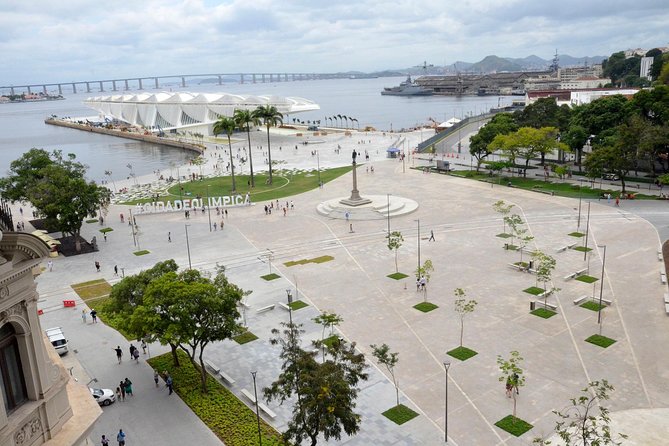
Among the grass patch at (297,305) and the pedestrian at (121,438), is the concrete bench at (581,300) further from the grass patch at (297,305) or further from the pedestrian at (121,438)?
the pedestrian at (121,438)

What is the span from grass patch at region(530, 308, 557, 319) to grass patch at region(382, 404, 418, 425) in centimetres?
1257

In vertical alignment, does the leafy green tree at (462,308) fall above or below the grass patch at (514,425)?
above

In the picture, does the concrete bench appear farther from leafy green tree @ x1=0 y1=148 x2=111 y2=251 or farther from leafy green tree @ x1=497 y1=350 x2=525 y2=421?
leafy green tree @ x1=0 y1=148 x2=111 y2=251

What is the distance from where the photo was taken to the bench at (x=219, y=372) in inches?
1083

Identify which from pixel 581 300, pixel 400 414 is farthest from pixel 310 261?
pixel 400 414

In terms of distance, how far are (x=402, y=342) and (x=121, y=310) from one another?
1491cm

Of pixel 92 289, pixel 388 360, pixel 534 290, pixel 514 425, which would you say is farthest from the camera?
pixel 92 289

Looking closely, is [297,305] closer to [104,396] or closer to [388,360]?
[388,360]

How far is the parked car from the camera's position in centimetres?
2603

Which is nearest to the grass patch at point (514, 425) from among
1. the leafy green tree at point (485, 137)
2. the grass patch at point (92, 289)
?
the grass patch at point (92, 289)

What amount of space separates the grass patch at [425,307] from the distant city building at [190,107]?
9609cm

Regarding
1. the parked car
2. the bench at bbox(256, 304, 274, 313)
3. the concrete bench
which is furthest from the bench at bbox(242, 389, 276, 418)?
the concrete bench

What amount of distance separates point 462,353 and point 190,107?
12940 cm

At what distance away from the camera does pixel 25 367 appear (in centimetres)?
1275
